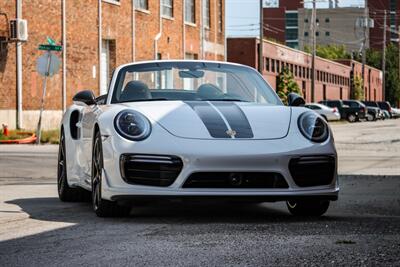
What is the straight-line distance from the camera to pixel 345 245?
229 inches

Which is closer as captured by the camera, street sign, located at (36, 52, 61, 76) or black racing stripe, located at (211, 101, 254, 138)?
black racing stripe, located at (211, 101, 254, 138)

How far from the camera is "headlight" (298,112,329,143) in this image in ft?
25.1

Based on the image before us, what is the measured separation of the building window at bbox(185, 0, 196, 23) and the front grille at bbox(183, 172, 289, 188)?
4116cm

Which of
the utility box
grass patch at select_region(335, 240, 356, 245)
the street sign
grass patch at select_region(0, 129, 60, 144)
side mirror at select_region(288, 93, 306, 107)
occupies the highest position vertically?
the utility box

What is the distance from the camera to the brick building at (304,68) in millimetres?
67125

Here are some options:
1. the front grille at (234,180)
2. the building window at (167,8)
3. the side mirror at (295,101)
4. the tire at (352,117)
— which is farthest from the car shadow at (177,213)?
the tire at (352,117)

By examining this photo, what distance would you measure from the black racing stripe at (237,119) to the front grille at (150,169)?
0.55 m

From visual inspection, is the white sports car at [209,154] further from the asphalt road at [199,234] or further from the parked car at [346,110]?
the parked car at [346,110]

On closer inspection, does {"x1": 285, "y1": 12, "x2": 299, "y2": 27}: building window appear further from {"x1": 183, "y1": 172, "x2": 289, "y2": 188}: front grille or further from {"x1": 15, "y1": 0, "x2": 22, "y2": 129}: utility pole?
{"x1": 183, "y1": 172, "x2": 289, "y2": 188}: front grille

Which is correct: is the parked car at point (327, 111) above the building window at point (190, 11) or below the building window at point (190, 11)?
below

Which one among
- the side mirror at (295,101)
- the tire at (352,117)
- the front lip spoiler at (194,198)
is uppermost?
the side mirror at (295,101)

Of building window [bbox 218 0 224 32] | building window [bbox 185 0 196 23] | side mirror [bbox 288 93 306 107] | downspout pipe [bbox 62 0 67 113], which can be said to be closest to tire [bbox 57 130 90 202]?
side mirror [bbox 288 93 306 107]

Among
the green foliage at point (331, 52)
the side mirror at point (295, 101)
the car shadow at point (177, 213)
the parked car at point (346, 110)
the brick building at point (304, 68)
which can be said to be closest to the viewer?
the car shadow at point (177, 213)

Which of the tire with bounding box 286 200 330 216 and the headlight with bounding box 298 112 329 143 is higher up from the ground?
the headlight with bounding box 298 112 329 143
